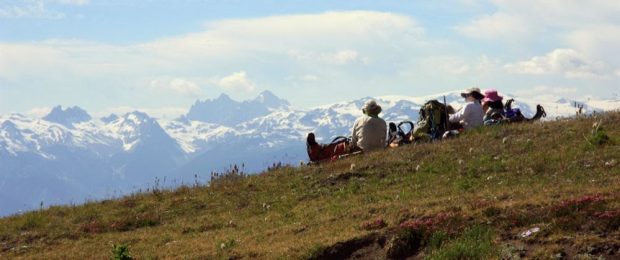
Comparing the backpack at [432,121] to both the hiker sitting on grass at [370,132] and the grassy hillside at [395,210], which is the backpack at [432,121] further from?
the grassy hillside at [395,210]

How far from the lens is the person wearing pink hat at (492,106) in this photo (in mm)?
29072

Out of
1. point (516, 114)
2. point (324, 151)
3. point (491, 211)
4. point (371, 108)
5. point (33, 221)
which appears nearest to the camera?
point (491, 211)

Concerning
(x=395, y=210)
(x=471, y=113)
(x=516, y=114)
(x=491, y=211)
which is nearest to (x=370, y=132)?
(x=471, y=113)

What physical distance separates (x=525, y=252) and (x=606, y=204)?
215cm

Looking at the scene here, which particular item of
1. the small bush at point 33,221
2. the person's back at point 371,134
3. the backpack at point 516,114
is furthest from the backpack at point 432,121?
the small bush at point 33,221

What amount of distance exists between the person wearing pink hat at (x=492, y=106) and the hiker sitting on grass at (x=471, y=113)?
20.9 inches

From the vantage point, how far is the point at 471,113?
28.1 meters

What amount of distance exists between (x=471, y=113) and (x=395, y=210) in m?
12.9

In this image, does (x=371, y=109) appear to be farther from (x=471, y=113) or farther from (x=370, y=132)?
(x=471, y=113)

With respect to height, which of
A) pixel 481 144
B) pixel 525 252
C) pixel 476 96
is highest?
pixel 476 96

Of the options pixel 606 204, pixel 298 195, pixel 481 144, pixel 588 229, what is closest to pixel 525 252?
pixel 588 229

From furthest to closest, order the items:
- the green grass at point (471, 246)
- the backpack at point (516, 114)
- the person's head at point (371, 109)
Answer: the backpack at point (516, 114) → the person's head at point (371, 109) → the green grass at point (471, 246)

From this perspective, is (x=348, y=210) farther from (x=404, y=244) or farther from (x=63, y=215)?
(x=63, y=215)

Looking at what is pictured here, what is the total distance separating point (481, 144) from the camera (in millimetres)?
23672
